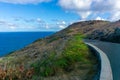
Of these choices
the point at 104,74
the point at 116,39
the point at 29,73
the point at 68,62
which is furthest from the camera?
the point at 116,39

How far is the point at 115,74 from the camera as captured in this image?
39.5 feet

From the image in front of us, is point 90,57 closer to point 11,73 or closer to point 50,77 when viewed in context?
point 50,77

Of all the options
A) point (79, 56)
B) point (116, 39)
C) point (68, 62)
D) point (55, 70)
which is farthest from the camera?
point (116, 39)

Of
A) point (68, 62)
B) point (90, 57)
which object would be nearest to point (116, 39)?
point (90, 57)

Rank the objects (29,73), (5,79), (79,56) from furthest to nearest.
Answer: (79,56) < (29,73) < (5,79)

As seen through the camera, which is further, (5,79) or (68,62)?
(68,62)

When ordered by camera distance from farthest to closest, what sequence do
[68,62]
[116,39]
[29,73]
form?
[116,39] → [68,62] → [29,73]

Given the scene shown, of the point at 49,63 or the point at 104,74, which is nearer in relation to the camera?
the point at 104,74

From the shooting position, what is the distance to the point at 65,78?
13.0 meters

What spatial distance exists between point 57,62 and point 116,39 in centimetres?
1949

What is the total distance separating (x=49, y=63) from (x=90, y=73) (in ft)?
6.38

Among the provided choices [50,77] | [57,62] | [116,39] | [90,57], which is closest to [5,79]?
[50,77]

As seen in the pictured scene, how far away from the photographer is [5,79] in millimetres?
11914

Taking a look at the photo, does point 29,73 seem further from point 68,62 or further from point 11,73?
point 68,62
